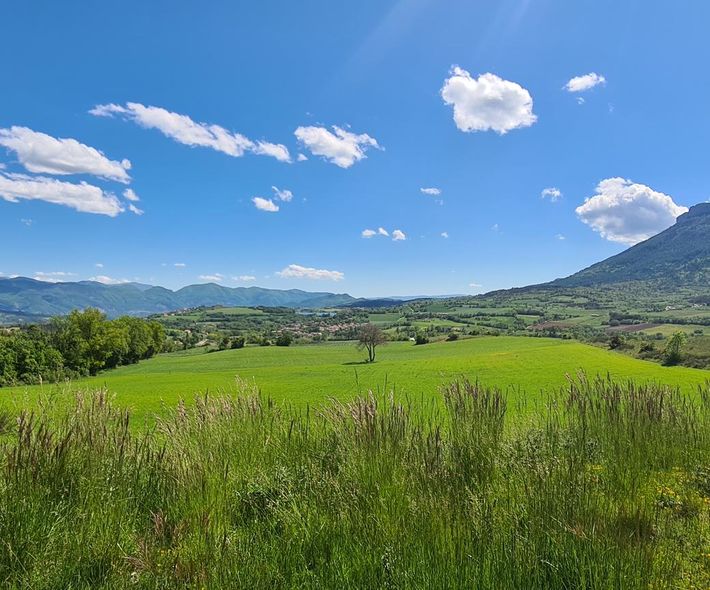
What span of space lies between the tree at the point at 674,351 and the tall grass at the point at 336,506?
4565cm

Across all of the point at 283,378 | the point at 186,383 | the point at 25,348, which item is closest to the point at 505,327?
the point at 283,378

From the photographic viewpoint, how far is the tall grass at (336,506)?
3.07 meters

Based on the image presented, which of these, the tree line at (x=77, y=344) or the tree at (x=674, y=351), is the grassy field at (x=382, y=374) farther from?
the tree line at (x=77, y=344)

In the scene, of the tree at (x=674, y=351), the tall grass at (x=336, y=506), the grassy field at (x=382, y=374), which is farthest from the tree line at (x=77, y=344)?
the tree at (x=674, y=351)

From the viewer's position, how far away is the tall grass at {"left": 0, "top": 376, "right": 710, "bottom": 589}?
3.07 m

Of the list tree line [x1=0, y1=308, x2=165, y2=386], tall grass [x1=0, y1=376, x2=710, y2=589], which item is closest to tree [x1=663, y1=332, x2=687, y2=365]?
tall grass [x1=0, y1=376, x2=710, y2=589]

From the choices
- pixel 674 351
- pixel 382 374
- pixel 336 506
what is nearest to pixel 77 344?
pixel 382 374

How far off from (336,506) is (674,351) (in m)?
51.0

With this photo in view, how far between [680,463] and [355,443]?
208 inches

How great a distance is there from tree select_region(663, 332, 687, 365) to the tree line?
64.0m

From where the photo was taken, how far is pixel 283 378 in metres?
40.9

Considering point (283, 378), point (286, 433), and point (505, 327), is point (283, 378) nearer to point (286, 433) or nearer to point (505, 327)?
point (286, 433)

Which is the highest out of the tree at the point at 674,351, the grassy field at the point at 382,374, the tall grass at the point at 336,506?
the tall grass at the point at 336,506

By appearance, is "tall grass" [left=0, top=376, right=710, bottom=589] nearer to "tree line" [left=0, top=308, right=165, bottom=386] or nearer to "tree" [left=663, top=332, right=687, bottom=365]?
"tree" [left=663, top=332, right=687, bottom=365]
